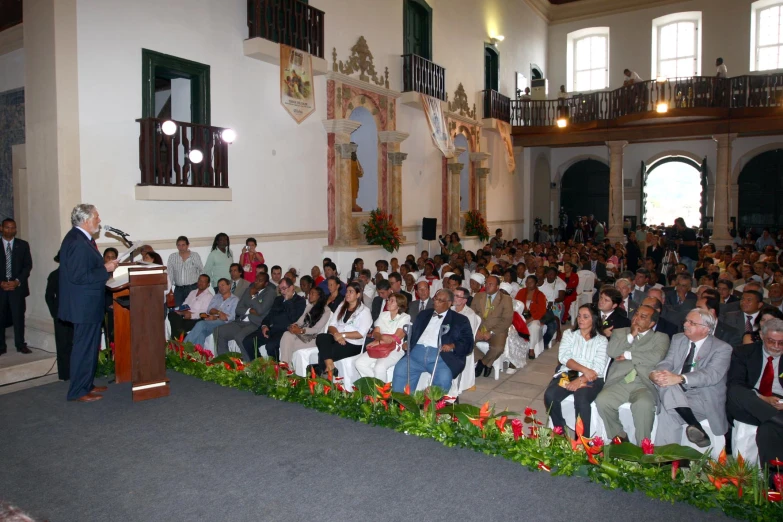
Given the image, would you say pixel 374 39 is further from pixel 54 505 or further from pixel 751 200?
pixel 751 200

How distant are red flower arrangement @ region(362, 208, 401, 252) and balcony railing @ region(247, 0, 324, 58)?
334 centimetres

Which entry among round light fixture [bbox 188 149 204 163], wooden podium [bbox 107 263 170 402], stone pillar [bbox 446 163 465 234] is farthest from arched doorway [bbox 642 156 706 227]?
wooden podium [bbox 107 263 170 402]

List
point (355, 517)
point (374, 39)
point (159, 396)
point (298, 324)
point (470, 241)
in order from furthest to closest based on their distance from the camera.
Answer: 1. point (470, 241)
2. point (374, 39)
3. point (298, 324)
4. point (159, 396)
5. point (355, 517)

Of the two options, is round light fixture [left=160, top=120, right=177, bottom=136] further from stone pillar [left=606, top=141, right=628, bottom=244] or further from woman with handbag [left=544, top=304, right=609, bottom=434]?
stone pillar [left=606, top=141, right=628, bottom=244]

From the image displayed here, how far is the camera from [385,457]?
430 cm

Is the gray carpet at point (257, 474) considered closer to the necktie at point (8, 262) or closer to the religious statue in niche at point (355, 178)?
the necktie at point (8, 262)

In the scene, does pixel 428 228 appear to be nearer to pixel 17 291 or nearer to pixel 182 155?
pixel 182 155

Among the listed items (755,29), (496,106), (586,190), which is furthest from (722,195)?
(496,106)

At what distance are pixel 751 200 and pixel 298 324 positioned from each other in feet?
64.0

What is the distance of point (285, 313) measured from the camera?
7.21 meters

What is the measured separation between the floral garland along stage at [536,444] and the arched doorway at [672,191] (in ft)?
64.6

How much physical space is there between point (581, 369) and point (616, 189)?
15.5 m

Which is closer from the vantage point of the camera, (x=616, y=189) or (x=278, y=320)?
(x=278, y=320)

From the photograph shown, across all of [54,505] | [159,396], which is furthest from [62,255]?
[54,505]
